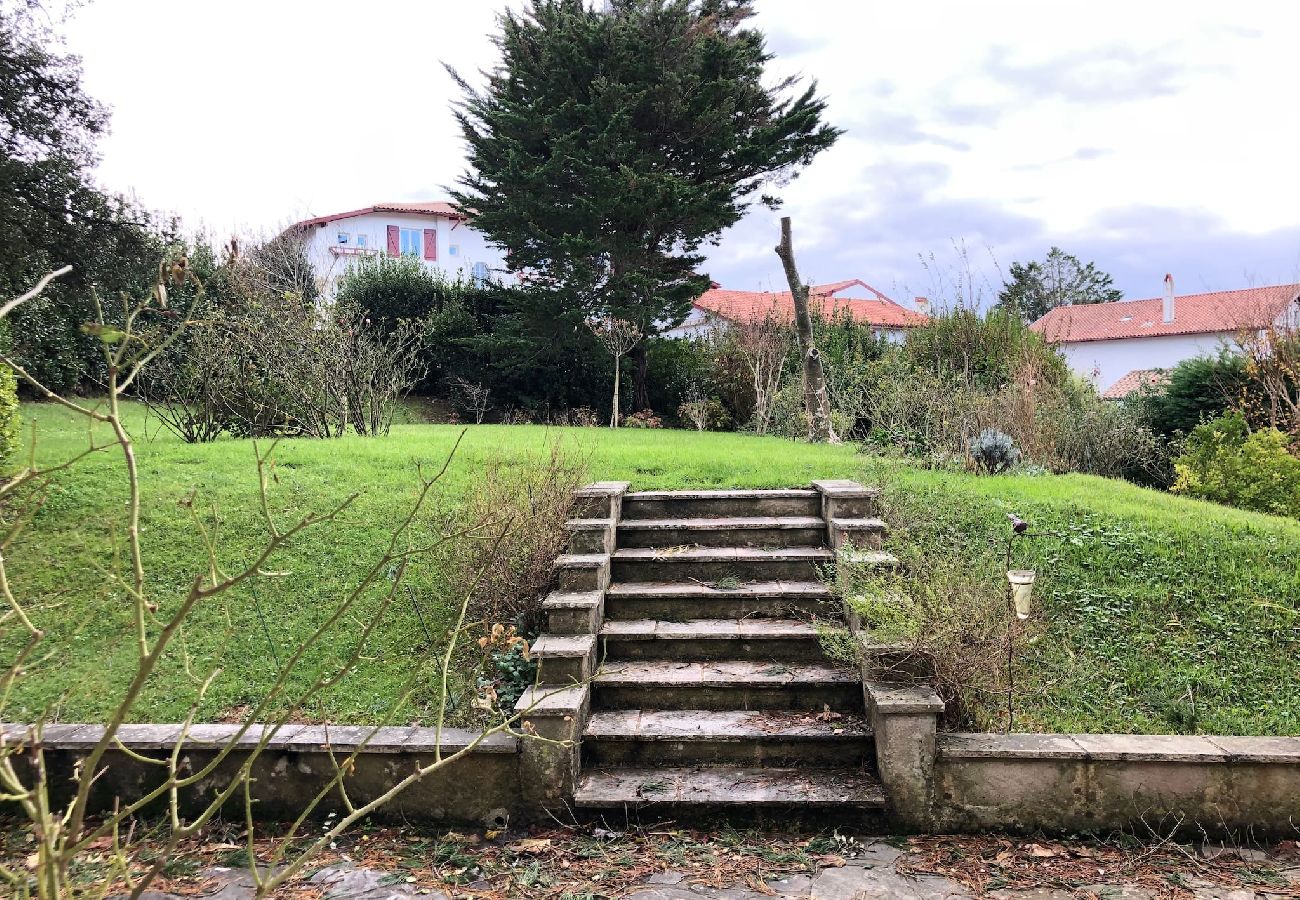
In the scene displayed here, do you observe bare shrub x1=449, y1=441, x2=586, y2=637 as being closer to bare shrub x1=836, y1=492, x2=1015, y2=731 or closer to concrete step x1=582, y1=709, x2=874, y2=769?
Answer: concrete step x1=582, y1=709, x2=874, y2=769

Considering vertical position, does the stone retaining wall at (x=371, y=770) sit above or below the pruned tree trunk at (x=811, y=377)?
below

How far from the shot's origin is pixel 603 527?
18.1 feet

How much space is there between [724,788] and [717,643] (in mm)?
1073

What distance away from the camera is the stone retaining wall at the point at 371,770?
13.2ft

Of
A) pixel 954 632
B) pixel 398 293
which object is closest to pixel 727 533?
pixel 954 632

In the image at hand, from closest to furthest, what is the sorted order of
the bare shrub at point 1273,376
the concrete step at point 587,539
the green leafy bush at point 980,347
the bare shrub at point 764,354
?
the concrete step at point 587,539
the bare shrub at point 1273,376
the green leafy bush at point 980,347
the bare shrub at point 764,354

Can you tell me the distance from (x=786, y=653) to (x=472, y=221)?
1697 centimetres

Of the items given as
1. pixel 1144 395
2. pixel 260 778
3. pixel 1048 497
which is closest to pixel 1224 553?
pixel 1048 497

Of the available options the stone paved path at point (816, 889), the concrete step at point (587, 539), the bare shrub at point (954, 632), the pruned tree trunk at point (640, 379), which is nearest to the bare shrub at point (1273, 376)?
the bare shrub at point (954, 632)

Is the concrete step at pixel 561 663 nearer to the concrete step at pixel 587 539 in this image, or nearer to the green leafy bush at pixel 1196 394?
the concrete step at pixel 587 539

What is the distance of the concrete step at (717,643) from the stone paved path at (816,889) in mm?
1519

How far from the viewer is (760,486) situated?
6750mm

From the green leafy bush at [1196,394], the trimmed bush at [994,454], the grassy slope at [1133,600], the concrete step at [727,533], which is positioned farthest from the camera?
the green leafy bush at [1196,394]

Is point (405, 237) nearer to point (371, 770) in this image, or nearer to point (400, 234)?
point (400, 234)
